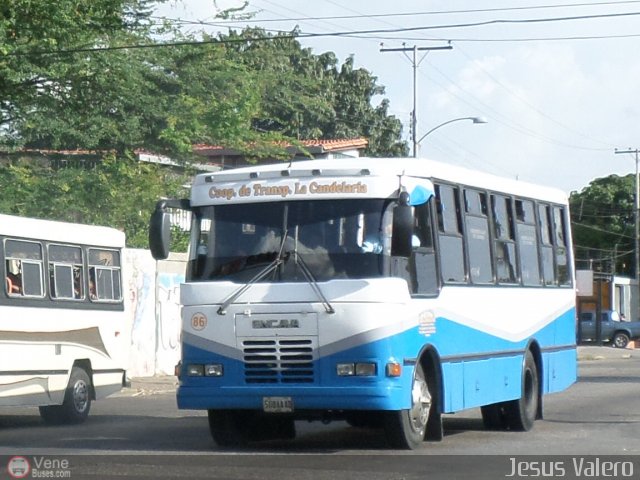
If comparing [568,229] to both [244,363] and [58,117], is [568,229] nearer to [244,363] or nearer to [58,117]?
[244,363]

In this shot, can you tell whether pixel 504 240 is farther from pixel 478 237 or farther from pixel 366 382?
pixel 366 382

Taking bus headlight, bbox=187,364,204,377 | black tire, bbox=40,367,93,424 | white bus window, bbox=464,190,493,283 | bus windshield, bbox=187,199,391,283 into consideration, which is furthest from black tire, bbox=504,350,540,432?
black tire, bbox=40,367,93,424

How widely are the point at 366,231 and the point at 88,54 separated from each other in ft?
47.5

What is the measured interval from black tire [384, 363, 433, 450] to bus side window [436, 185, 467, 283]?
49.6 inches

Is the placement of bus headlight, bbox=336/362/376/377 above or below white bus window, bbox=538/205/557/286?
below

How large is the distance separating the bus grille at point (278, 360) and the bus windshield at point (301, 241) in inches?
24.8

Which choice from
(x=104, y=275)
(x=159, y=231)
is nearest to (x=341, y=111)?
(x=104, y=275)

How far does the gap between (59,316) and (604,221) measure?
69.2 metres

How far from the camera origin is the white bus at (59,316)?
17016 millimetres

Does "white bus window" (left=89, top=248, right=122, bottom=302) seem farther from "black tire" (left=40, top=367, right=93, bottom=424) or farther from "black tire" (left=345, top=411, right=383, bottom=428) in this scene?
"black tire" (left=345, top=411, right=383, bottom=428)

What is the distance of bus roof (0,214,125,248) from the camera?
56.2ft

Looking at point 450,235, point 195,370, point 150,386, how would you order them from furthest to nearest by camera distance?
1. point 150,386
2. point 450,235
3. point 195,370

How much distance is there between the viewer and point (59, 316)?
59.7 ft

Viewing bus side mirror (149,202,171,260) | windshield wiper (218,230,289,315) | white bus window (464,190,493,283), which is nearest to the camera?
windshield wiper (218,230,289,315)
